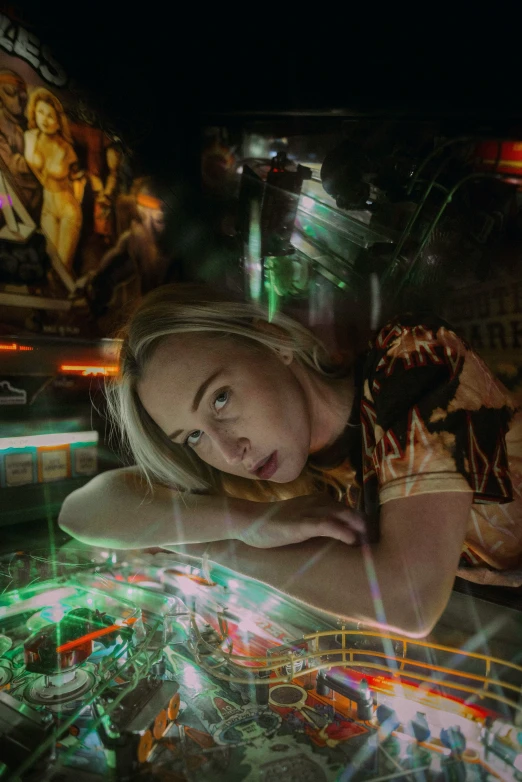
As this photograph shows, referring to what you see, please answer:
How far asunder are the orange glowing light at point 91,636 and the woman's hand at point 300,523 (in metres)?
0.29

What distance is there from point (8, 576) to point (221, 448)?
74 cm

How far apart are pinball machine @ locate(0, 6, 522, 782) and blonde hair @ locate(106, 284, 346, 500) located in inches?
2.5

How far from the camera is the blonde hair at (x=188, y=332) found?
3.37 feet

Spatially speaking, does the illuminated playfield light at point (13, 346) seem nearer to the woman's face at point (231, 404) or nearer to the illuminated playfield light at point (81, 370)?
the illuminated playfield light at point (81, 370)

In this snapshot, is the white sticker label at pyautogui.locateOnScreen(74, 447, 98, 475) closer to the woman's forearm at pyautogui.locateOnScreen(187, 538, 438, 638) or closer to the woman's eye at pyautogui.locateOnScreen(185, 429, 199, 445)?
the woman's eye at pyautogui.locateOnScreen(185, 429, 199, 445)

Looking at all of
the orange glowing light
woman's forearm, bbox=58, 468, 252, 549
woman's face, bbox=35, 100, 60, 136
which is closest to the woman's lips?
woman's forearm, bbox=58, 468, 252, 549

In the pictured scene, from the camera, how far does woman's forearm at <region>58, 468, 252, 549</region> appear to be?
3.56ft

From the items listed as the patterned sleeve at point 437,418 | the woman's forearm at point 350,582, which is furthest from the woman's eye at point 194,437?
the patterned sleeve at point 437,418

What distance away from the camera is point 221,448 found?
0.97 m

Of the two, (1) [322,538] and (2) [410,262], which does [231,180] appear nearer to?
(2) [410,262]

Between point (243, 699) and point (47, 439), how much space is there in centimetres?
96

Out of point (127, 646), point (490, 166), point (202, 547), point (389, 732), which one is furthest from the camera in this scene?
point (202, 547)

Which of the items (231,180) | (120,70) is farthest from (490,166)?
(120,70)

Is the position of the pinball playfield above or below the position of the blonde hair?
below
